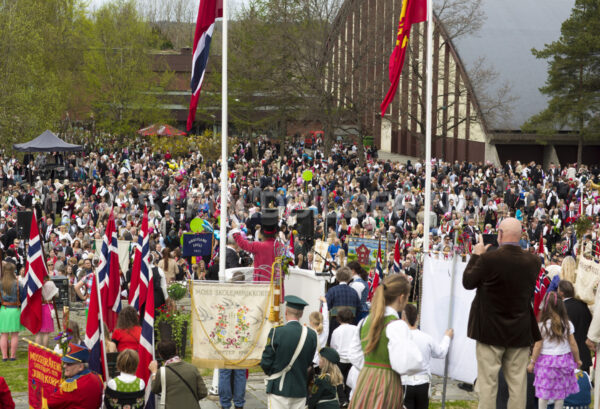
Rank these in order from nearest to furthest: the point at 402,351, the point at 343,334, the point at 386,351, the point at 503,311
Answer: the point at 402,351 → the point at 386,351 → the point at 503,311 → the point at 343,334

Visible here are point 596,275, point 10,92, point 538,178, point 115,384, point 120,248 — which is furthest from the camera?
point 10,92

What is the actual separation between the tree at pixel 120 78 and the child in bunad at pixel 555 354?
50130 mm

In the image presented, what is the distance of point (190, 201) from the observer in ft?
83.2

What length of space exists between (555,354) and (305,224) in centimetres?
1409

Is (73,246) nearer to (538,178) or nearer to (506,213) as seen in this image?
(506,213)

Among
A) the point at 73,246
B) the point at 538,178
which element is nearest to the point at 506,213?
the point at 538,178

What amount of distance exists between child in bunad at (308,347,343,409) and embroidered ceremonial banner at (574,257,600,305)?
303 cm

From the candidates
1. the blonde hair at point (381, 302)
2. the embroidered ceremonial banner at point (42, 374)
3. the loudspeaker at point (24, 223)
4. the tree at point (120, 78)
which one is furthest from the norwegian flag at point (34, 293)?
the tree at point (120, 78)

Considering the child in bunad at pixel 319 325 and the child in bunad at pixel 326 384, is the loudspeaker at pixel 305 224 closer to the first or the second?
the child in bunad at pixel 319 325

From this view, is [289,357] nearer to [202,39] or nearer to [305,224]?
[202,39]

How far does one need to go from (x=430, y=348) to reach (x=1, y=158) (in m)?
36.6

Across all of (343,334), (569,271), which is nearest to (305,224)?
(569,271)

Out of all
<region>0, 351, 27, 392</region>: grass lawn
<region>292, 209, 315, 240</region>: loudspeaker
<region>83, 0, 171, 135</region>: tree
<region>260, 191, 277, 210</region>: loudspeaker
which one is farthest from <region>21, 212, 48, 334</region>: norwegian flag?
<region>83, 0, 171, 135</region>: tree

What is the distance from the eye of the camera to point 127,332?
29.0 ft
